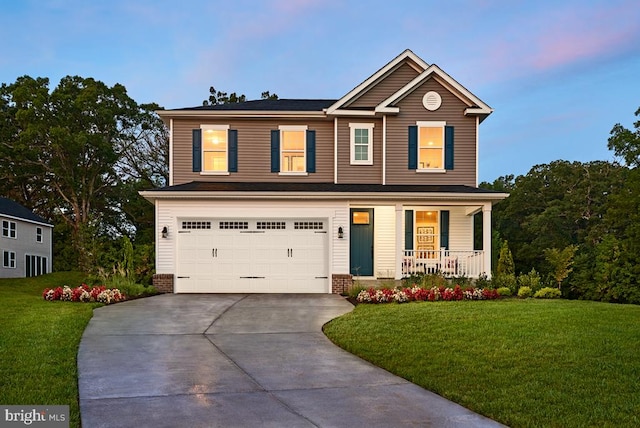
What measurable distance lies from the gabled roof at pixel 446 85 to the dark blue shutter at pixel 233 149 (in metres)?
4.76

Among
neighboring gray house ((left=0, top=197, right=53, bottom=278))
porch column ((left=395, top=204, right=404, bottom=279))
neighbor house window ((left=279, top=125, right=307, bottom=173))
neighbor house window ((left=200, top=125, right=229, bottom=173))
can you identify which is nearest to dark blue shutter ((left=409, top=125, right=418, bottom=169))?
porch column ((left=395, top=204, right=404, bottom=279))

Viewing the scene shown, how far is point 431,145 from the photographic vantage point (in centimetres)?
1744

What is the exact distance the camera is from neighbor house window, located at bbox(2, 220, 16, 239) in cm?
2596

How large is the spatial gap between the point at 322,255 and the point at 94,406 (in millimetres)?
10780

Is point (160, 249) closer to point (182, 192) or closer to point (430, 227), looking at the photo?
point (182, 192)

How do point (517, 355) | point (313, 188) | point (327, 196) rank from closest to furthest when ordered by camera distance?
point (517, 355) < point (327, 196) < point (313, 188)

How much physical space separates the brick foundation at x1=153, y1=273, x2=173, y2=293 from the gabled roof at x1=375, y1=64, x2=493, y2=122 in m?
8.28

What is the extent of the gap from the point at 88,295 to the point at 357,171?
349 inches

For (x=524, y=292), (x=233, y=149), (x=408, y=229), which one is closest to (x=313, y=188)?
(x=233, y=149)

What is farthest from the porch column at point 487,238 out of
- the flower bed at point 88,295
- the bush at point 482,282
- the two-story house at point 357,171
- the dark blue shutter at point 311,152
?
the flower bed at point 88,295

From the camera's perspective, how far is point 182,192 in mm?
15156

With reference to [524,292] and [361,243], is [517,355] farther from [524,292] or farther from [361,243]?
[361,243]

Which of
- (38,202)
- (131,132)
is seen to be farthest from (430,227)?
(38,202)

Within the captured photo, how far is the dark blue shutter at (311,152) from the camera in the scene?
57.7ft
